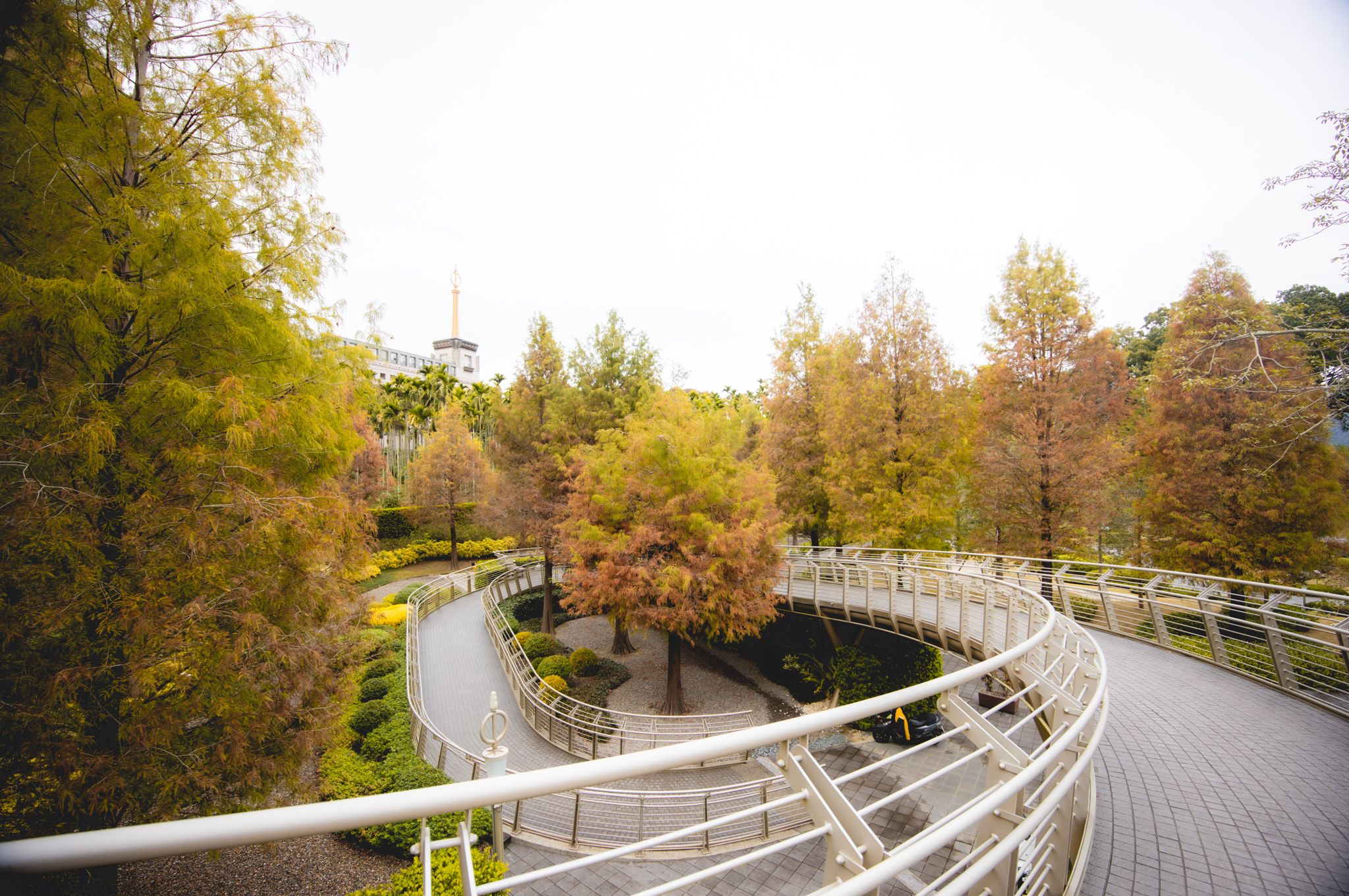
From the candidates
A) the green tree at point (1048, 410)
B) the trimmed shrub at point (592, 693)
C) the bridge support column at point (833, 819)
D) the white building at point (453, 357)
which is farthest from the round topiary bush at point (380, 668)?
the white building at point (453, 357)

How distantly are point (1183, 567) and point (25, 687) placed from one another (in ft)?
64.3

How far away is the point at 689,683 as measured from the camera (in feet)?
52.9

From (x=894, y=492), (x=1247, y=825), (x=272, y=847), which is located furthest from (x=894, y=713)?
(x=272, y=847)

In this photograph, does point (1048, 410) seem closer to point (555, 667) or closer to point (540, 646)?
point (555, 667)

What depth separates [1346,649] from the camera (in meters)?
6.14

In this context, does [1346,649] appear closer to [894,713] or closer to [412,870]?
[894,713]

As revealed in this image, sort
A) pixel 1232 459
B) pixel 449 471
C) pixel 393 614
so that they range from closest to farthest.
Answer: pixel 1232 459 < pixel 393 614 < pixel 449 471

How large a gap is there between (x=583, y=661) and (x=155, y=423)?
1245 cm

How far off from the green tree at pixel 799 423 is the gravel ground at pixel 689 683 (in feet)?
19.1

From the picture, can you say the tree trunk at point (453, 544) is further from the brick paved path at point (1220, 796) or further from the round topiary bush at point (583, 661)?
the brick paved path at point (1220, 796)

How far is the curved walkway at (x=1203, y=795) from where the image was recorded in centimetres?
360

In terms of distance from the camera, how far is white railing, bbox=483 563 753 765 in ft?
38.0

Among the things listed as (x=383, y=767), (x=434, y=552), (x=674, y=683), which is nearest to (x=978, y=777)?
(x=674, y=683)

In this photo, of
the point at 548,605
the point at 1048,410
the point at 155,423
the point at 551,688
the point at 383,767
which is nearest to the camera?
the point at 155,423
